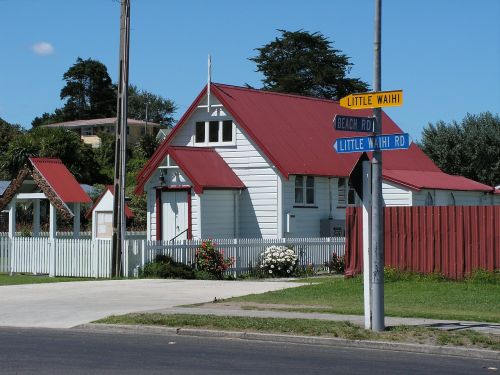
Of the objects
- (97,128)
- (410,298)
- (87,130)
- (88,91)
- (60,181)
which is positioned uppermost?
(88,91)

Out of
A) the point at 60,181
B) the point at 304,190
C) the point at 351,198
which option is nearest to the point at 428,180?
the point at 351,198

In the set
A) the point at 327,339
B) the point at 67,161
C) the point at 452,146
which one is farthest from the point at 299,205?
the point at 67,161

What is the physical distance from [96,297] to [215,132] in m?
13.6

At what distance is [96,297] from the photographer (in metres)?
20.8

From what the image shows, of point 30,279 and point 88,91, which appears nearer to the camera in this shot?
point 30,279

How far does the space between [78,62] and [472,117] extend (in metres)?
74.2

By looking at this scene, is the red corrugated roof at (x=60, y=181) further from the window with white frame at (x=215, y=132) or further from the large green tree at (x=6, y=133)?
the large green tree at (x=6, y=133)

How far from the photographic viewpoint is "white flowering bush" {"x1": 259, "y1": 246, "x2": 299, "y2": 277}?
94.8 feet

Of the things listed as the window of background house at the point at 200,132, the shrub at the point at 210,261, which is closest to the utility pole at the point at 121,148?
the shrub at the point at 210,261

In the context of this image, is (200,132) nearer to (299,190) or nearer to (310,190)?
(299,190)

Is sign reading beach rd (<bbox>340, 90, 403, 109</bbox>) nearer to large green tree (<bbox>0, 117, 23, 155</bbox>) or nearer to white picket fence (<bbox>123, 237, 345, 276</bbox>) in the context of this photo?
white picket fence (<bbox>123, 237, 345, 276</bbox>)

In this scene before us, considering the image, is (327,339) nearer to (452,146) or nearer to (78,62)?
(452,146)

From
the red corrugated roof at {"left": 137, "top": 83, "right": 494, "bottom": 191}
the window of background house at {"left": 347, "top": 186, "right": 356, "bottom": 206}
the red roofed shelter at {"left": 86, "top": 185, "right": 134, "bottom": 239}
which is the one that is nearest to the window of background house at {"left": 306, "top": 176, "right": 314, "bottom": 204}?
the red corrugated roof at {"left": 137, "top": 83, "right": 494, "bottom": 191}

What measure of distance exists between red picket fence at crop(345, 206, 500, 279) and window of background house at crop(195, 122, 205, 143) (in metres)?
11.2
